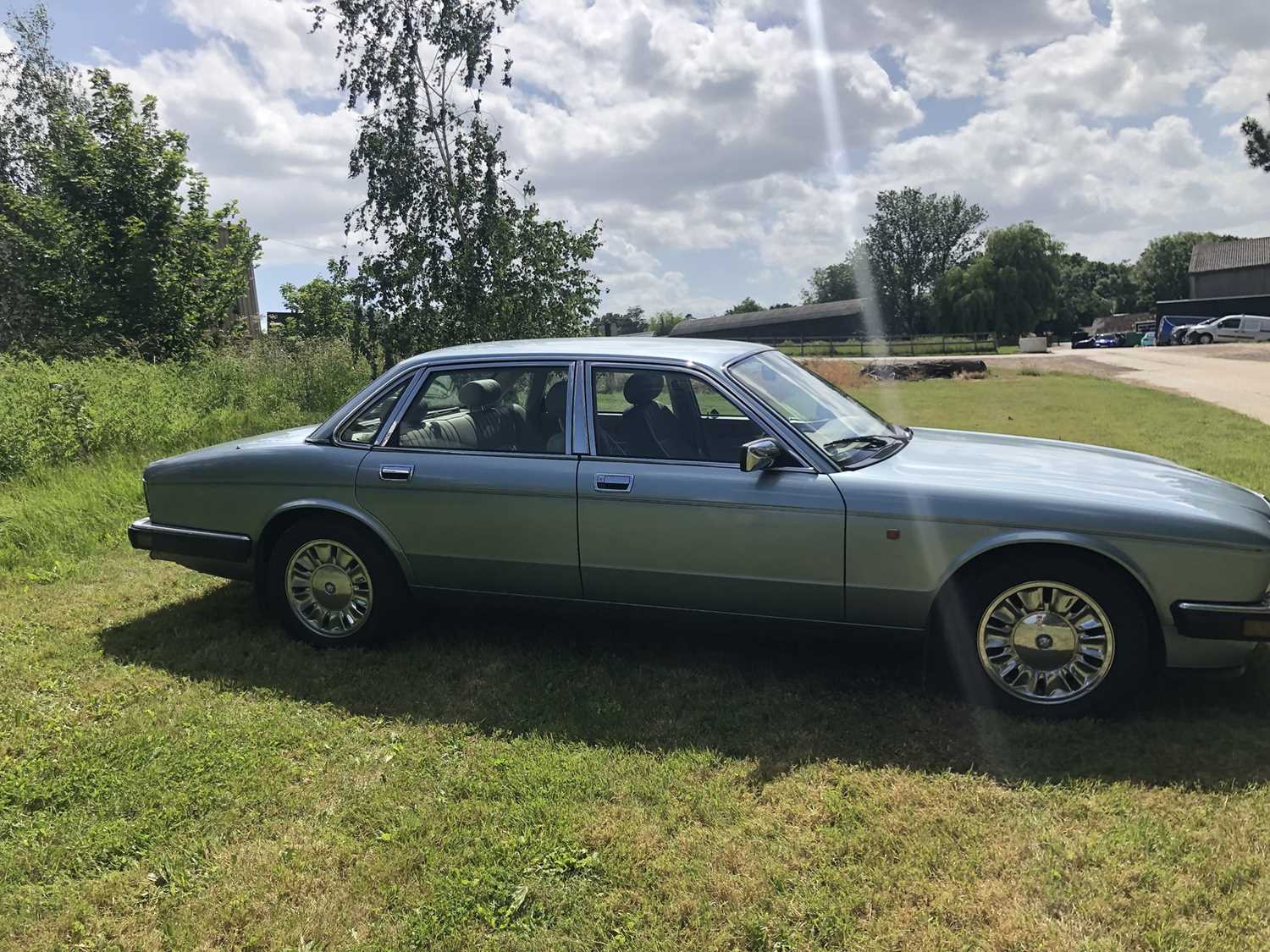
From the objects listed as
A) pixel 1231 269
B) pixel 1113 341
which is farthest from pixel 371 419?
pixel 1231 269

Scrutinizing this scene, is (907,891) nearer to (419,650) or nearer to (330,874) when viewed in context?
(330,874)

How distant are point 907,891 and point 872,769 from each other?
0.70 metres

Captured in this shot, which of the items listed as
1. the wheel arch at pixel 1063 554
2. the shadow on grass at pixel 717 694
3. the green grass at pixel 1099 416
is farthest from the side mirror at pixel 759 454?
the green grass at pixel 1099 416

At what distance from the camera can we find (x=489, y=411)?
14.7 feet

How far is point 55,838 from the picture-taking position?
3.05 m

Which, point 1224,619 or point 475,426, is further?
point 475,426

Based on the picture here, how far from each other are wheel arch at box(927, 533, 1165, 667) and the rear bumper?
3.52 meters

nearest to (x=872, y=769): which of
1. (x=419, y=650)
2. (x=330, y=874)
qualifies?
(x=330, y=874)

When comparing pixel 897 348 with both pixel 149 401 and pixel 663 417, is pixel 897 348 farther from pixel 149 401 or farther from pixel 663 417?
pixel 663 417

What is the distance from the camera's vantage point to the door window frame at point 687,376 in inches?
153

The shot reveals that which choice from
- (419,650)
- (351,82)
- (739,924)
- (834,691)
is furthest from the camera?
(351,82)

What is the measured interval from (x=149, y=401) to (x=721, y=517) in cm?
926

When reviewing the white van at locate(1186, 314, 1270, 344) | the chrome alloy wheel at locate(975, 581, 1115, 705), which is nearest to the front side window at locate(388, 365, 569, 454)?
the chrome alloy wheel at locate(975, 581, 1115, 705)

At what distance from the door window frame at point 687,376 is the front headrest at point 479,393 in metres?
0.48
